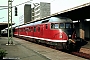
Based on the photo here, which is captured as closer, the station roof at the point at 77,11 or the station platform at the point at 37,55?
the station platform at the point at 37,55

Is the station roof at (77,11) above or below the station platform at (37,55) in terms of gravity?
above

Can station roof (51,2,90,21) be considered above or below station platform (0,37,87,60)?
above

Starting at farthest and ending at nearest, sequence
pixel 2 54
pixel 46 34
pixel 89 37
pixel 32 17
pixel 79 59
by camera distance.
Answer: pixel 32 17 < pixel 89 37 < pixel 46 34 < pixel 79 59 < pixel 2 54

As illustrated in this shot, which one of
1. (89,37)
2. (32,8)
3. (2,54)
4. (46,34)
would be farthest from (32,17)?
(2,54)

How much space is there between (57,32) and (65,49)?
5.95ft

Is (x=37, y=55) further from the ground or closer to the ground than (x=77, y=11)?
closer to the ground

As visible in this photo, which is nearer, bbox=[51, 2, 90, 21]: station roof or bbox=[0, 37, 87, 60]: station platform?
bbox=[0, 37, 87, 60]: station platform

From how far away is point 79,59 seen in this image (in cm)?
1473

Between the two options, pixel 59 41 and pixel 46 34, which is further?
pixel 46 34

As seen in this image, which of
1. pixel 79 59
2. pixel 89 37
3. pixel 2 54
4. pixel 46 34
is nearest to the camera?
pixel 2 54

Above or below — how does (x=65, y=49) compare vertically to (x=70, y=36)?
below

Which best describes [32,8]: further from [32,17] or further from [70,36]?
[70,36]

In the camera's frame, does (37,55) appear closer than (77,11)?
Yes

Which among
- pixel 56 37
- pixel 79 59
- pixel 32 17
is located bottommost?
pixel 79 59
